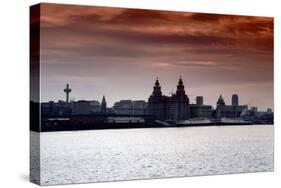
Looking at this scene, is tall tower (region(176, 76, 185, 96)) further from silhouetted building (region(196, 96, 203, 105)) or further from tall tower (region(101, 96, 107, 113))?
tall tower (region(101, 96, 107, 113))

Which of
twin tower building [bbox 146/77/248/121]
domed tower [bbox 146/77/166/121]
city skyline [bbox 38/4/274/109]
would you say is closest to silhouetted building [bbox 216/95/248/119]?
twin tower building [bbox 146/77/248/121]

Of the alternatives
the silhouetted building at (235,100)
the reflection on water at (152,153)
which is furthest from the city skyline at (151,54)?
the reflection on water at (152,153)

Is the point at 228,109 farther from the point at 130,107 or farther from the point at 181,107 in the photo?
the point at 130,107

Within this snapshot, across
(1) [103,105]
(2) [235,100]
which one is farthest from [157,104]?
(2) [235,100]

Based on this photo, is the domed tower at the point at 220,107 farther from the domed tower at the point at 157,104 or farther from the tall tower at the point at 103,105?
the tall tower at the point at 103,105

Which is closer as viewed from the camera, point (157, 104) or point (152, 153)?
point (152, 153)

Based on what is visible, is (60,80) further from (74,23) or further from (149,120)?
(149,120)
